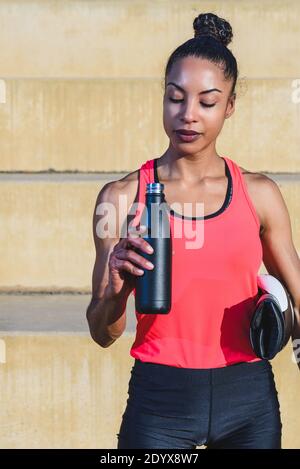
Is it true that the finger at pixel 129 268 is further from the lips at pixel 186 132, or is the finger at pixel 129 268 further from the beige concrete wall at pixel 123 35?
the beige concrete wall at pixel 123 35

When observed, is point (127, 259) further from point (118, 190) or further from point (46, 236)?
point (46, 236)

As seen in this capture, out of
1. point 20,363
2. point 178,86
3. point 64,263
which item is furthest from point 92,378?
point 178,86

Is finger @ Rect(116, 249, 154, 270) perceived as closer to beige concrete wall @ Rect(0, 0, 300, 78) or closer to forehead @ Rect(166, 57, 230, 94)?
forehead @ Rect(166, 57, 230, 94)

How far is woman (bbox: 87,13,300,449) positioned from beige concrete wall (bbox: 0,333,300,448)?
1.88 m

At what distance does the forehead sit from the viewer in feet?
8.14

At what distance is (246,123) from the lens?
5.92 meters

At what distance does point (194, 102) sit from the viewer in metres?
2.47

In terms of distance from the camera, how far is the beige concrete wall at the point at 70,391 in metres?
4.38

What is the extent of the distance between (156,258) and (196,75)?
51cm

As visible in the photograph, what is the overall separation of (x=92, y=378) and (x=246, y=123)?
2151mm

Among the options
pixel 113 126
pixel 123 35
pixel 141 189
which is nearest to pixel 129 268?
pixel 141 189

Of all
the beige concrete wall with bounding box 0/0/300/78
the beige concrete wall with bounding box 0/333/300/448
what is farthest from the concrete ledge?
the beige concrete wall with bounding box 0/0/300/78

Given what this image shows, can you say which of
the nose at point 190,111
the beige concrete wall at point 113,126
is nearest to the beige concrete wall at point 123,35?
the beige concrete wall at point 113,126

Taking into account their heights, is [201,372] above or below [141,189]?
below
